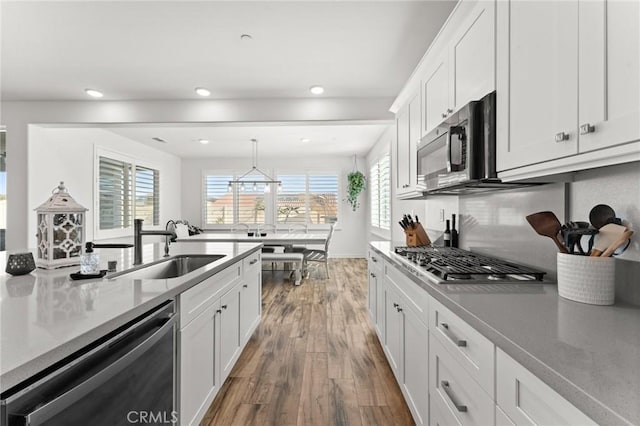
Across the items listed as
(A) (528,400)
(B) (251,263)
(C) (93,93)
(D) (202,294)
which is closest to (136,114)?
(C) (93,93)

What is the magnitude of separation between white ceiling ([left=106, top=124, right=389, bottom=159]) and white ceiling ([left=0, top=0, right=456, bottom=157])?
1050 mm

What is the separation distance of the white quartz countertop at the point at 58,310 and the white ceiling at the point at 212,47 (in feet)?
5.98

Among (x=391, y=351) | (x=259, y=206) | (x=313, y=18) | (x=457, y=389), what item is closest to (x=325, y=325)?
(x=391, y=351)

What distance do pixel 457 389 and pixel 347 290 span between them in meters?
3.49

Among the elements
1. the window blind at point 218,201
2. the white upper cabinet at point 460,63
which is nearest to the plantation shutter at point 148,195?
the window blind at point 218,201

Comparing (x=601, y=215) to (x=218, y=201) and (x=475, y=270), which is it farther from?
(x=218, y=201)

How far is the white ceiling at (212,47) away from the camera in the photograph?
2.11 m

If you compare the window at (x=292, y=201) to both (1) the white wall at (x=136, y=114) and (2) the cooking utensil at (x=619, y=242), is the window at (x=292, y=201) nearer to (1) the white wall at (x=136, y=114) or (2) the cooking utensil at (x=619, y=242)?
(1) the white wall at (x=136, y=114)

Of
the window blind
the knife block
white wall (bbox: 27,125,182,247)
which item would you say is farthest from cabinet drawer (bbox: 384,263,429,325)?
the window blind

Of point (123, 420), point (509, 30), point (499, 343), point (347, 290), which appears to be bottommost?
point (347, 290)

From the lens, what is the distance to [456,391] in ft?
3.46

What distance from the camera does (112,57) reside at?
273cm

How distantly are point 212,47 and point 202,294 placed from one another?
2.10 m

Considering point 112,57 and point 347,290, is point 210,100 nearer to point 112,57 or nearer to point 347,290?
point 112,57
